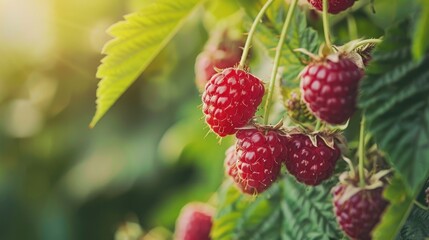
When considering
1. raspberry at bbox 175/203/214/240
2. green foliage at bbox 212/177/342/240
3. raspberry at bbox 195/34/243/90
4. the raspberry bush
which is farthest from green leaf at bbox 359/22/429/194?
raspberry at bbox 175/203/214/240

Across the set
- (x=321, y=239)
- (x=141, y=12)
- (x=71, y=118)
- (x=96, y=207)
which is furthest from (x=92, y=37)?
(x=321, y=239)

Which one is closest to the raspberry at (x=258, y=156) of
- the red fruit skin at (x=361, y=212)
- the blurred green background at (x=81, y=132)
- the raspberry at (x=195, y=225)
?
the red fruit skin at (x=361, y=212)

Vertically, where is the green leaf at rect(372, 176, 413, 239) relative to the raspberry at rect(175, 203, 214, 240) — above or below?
above

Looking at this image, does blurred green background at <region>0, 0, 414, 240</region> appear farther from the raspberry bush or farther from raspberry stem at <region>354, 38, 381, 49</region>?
raspberry stem at <region>354, 38, 381, 49</region>

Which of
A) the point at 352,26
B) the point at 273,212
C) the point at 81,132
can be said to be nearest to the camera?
the point at 273,212

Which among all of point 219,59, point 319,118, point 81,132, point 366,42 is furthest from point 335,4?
point 81,132

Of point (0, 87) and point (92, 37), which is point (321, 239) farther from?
point (0, 87)

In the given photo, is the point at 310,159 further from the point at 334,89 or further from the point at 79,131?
the point at 79,131

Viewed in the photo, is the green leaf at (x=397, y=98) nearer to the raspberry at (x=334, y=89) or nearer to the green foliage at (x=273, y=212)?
the raspberry at (x=334, y=89)
